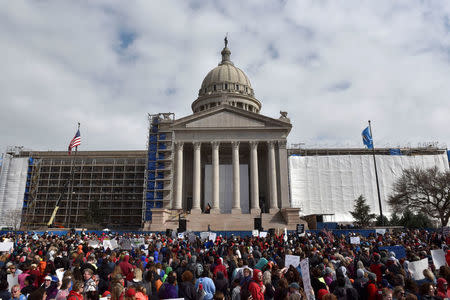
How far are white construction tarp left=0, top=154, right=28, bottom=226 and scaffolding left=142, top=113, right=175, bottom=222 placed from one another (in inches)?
1021

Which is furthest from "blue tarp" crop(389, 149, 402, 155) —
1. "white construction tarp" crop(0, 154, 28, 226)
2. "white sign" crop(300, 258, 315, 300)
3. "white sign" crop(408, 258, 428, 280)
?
"white construction tarp" crop(0, 154, 28, 226)

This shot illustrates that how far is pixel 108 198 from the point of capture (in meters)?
63.1

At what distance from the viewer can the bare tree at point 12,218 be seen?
56.3 metres

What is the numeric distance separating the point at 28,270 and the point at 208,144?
4448cm

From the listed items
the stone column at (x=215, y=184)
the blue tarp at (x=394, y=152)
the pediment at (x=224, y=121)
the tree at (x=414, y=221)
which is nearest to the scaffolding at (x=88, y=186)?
the pediment at (x=224, y=121)

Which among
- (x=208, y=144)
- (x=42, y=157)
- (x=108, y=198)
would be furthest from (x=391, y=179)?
(x=42, y=157)

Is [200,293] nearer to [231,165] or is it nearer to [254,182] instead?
[254,182]

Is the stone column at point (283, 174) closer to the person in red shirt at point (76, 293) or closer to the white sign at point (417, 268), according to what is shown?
the white sign at point (417, 268)

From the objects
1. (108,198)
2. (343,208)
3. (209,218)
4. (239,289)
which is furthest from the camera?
(108,198)

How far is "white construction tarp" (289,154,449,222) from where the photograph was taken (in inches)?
2318

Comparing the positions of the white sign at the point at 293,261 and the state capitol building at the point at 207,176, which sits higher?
the state capitol building at the point at 207,176

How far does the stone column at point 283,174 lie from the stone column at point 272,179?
3.45 ft

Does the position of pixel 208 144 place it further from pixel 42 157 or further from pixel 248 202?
pixel 42 157

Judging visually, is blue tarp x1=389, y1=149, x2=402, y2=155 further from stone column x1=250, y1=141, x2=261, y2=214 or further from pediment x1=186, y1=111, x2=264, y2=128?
stone column x1=250, y1=141, x2=261, y2=214
